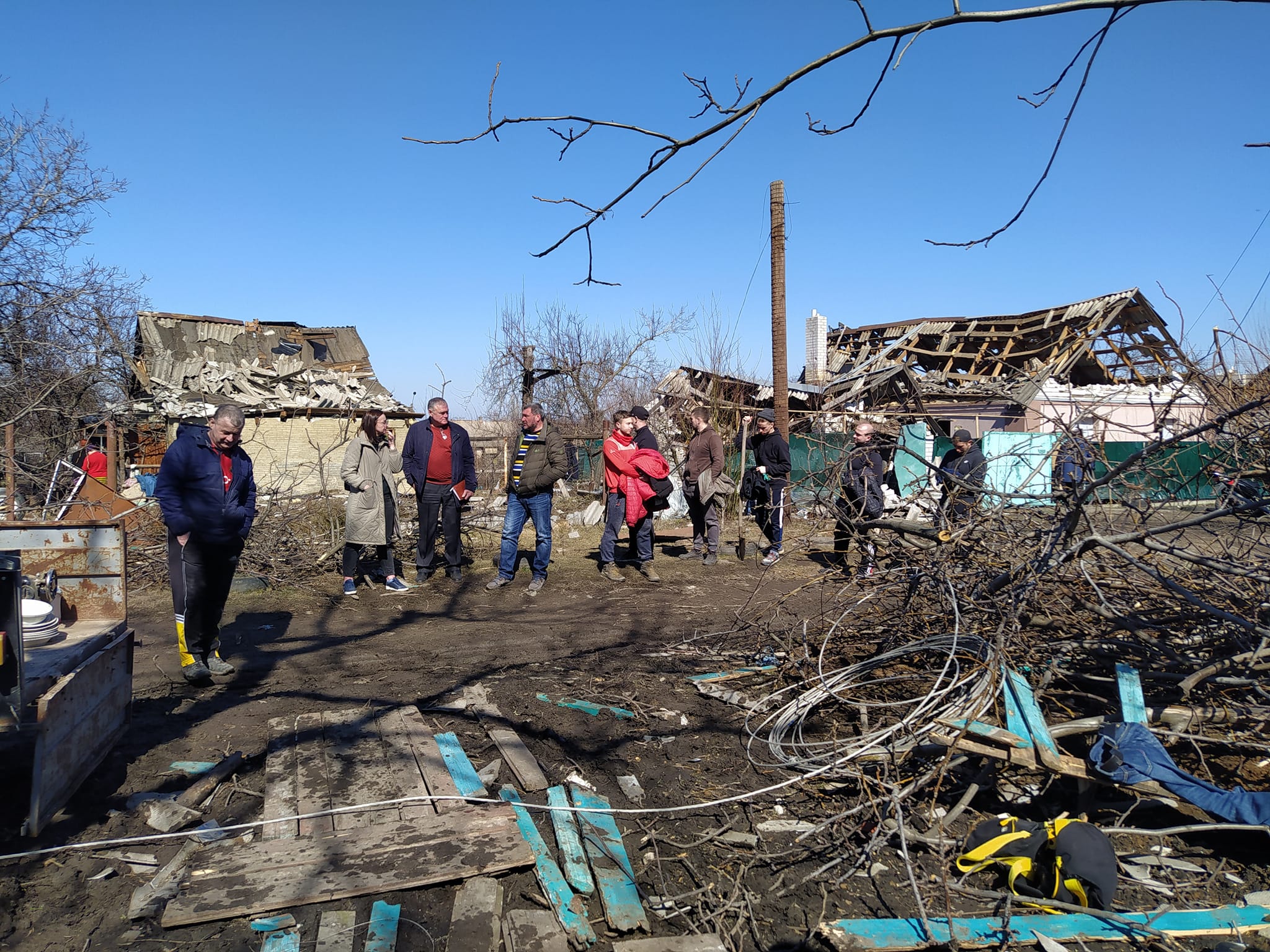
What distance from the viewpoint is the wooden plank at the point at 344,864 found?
276 centimetres

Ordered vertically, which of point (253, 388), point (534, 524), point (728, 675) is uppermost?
point (253, 388)

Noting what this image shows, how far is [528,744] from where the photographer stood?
430cm

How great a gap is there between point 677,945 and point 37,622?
3.26m

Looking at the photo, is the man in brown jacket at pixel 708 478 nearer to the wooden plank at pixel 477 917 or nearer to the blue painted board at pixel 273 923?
the wooden plank at pixel 477 917

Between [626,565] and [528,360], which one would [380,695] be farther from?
[528,360]

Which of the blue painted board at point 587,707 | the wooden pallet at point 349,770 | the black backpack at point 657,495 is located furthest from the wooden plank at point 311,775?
the black backpack at point 657,495

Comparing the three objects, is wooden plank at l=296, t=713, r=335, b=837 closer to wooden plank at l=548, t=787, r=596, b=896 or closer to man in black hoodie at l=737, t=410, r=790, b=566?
wooden plank at l=548, t=787, r=596, b=896

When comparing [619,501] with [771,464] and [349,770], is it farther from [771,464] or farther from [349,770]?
[349,770]

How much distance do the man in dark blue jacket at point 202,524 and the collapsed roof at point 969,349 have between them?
15051 millimetres

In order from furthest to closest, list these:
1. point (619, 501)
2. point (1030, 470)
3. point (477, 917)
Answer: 1. point (619, 501)
2. point (1030, 470)
3. point (477, 917)

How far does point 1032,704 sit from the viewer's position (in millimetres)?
3543

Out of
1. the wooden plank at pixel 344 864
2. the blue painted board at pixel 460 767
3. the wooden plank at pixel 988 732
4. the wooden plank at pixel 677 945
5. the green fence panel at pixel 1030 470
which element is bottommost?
the wooden plank at pixel 677 945

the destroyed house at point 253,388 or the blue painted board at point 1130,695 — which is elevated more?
A: the destroyed house at point 253,388

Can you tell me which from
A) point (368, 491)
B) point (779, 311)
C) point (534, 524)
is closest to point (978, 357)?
point (779, 311)
